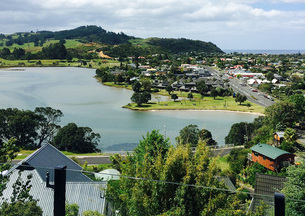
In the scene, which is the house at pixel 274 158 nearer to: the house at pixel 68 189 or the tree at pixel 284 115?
the tree at pixel 284 115

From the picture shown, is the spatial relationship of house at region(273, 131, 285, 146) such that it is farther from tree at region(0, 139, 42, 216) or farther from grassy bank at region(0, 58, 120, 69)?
grassy bank at region(0, 58, 120, 69)

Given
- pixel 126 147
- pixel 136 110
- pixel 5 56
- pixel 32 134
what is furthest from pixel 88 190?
pixel 5 56

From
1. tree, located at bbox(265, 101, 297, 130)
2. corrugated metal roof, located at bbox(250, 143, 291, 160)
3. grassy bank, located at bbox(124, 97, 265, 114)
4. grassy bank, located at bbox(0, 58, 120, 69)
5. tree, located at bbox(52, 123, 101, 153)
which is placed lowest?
tree, located at bbox(52, 123, 101, 153)

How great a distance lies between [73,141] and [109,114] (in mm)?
6428

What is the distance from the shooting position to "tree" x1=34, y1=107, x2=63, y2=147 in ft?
44.4

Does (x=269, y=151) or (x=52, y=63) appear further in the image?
(x=52, y=63)

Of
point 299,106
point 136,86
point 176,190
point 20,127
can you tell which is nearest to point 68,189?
point 176,190

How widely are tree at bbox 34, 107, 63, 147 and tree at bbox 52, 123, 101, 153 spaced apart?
4.03ft

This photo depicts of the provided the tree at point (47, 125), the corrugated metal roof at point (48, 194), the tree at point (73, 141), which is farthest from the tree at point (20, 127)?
the corrugated metal roof at point (48, 194)

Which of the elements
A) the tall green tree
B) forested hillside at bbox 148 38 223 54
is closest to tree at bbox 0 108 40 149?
the tall green tree

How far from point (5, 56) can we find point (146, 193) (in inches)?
2217

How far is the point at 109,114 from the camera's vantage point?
18.5 metres

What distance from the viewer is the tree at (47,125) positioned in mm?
13530

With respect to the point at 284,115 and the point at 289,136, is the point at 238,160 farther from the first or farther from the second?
the point at 284,115
